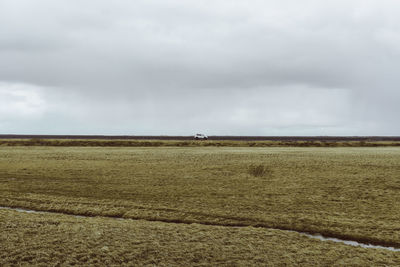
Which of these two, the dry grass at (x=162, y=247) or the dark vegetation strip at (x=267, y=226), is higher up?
the dry grass at (x=162, y=247)

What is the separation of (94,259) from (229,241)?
4.62m

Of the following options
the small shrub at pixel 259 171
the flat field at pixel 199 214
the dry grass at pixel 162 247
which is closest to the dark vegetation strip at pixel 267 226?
the flat field at pixel 199 214

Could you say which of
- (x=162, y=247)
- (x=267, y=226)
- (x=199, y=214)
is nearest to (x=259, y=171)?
(x=199, y=214)

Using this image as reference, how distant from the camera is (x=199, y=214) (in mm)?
17156

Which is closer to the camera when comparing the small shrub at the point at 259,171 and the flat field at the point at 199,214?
the flat field at the point at 199,214

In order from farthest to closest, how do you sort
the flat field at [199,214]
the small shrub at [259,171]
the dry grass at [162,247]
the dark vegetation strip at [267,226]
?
the small shrub at [259,171] → the dark vegetation strip at [267,226] → the flat field at [199,214] → the dry grass at [162,247]

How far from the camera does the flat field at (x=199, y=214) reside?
11.2 m

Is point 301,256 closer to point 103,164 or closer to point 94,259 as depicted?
point 94,259

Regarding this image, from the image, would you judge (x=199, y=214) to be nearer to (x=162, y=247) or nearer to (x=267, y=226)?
(x=267, y=226)

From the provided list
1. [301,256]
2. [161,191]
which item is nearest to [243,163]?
[161,191]

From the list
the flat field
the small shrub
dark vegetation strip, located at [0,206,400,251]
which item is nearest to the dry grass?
the flat field

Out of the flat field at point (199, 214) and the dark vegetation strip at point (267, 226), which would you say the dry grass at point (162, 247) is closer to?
the flat field at point (199, 214)

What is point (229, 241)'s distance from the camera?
12.6 m

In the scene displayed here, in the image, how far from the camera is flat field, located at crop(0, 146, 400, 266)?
36.9 ft
